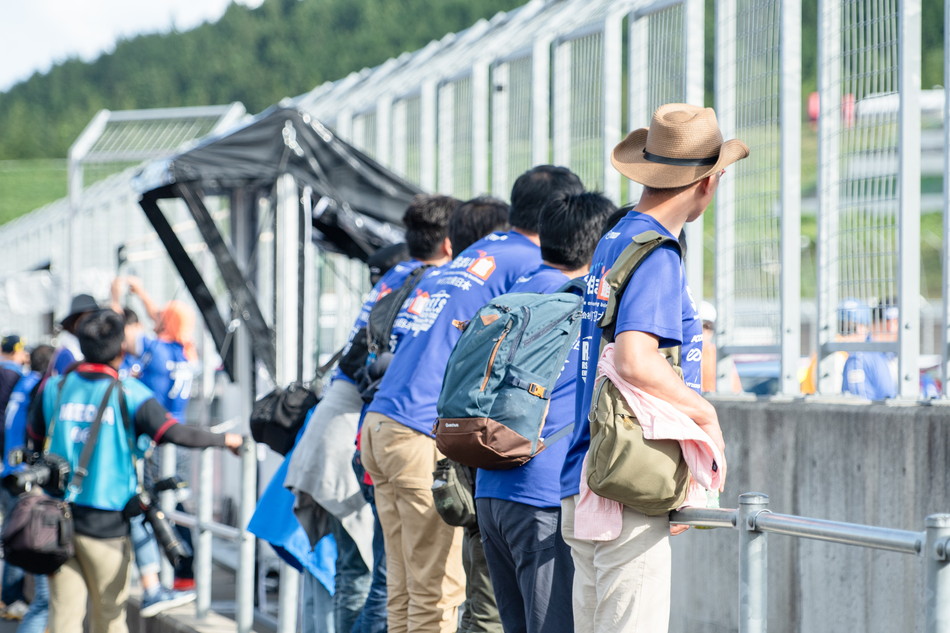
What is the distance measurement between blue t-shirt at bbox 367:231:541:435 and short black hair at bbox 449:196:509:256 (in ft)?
0.63

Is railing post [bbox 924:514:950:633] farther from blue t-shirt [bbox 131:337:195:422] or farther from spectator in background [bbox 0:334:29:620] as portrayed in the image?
blue t-shirt [bbox 131:337:195:422]

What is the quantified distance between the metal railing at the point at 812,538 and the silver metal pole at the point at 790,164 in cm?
272

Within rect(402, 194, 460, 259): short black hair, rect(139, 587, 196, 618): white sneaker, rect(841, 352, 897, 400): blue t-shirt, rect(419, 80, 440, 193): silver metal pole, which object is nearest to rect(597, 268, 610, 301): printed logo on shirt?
rect(402, 194, 460, 259): short black hair

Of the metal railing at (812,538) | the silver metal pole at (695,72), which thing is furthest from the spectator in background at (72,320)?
the metal railing at (812,538)

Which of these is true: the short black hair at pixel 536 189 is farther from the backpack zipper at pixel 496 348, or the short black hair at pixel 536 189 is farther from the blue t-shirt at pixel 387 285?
the blue t-shirt at pixel 387 285

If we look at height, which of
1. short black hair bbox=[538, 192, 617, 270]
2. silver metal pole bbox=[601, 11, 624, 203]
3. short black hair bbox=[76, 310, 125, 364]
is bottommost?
short black hair bbox=[76, 310, 125, 364]

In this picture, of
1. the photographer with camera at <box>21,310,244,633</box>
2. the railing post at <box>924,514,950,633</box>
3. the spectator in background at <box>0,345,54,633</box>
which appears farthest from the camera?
the spectator in background at <box>0,345,54,633</box>

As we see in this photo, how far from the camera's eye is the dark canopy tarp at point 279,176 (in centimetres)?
743

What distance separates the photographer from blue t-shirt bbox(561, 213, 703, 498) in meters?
2.92

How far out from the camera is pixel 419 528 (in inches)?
180

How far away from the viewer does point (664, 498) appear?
113 inches

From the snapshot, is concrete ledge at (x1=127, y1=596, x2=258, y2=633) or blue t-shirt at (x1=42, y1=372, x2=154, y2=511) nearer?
blue t-shirt at (x1=42, y1=372, x2=154, y2=511)

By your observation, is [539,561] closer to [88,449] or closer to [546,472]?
[546,472]

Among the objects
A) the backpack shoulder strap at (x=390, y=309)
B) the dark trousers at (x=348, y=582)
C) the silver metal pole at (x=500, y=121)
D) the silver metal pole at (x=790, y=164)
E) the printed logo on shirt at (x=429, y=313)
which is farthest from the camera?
the silver metal pole at (x=500, y=121)
